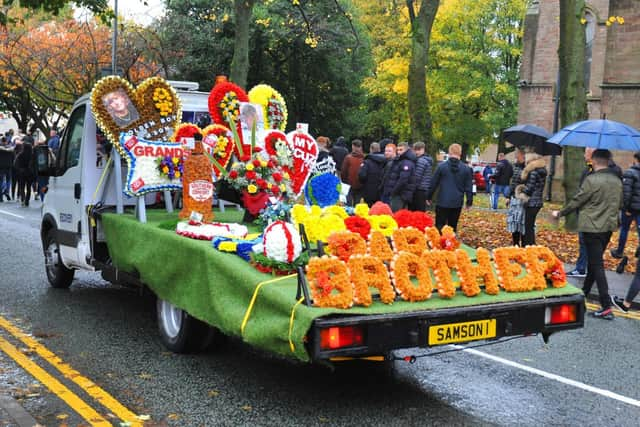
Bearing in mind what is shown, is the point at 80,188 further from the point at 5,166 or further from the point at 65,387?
the point at 5,166

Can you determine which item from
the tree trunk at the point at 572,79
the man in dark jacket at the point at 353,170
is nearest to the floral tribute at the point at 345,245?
the man in dark jacket at the point at 353,170

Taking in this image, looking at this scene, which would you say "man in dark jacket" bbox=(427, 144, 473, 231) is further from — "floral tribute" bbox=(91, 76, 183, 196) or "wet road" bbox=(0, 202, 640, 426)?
"floral tribute" bbox=(91, 76, 183, 196)

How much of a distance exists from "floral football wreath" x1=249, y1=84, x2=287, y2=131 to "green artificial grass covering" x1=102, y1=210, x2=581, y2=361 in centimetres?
223

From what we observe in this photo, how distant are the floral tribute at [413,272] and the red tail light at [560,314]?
0.21 m

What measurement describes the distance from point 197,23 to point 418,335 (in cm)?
3289

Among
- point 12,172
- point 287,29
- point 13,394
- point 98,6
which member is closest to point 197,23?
point 287,29

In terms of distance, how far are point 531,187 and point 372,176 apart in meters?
4.44

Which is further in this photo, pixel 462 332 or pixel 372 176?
pixel 372 176

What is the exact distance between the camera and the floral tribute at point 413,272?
4984mm

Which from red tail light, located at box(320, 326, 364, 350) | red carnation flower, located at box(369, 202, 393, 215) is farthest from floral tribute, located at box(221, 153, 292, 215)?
red tail light, located at box(320, 326, 364, 350)

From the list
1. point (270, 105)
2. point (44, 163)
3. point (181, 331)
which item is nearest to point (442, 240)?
point (181, 331)

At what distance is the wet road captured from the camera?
543cm

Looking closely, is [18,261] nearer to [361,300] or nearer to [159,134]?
[159,134]

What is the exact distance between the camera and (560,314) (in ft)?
18.8
